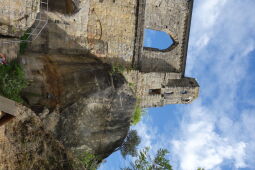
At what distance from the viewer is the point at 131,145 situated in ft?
53.1

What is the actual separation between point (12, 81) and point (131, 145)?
8.11 metres

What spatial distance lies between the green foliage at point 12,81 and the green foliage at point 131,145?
7.39m

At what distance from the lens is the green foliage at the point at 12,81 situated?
9656mm

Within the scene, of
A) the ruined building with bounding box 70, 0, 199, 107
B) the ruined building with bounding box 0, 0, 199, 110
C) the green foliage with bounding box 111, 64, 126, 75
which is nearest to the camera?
the ruined building with bounding box 0, 0, 199, 110

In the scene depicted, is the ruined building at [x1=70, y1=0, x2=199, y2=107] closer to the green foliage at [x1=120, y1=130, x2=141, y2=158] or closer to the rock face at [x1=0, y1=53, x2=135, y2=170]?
the rock face at [x1=0, y1=53, x2=135, y2=170]

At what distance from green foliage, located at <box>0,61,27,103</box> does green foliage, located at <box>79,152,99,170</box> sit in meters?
2.81

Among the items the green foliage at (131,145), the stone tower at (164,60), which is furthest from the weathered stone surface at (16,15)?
the green foliage at (131,145)

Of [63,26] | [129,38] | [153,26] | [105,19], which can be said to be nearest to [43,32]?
[63,26]

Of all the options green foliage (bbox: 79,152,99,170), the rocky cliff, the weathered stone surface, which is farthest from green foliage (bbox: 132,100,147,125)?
the weathered stone surface

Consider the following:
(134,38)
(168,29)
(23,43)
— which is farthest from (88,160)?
Result: (168,29)

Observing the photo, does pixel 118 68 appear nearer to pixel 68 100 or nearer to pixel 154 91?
pixel 154 91

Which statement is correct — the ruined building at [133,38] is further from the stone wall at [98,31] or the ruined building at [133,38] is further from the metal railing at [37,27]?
the metal railing at [37,27]

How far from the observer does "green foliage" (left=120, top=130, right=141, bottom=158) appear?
631 inches

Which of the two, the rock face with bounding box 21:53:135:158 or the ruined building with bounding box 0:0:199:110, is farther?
the ruined building with bounding box 0:0:199:110
